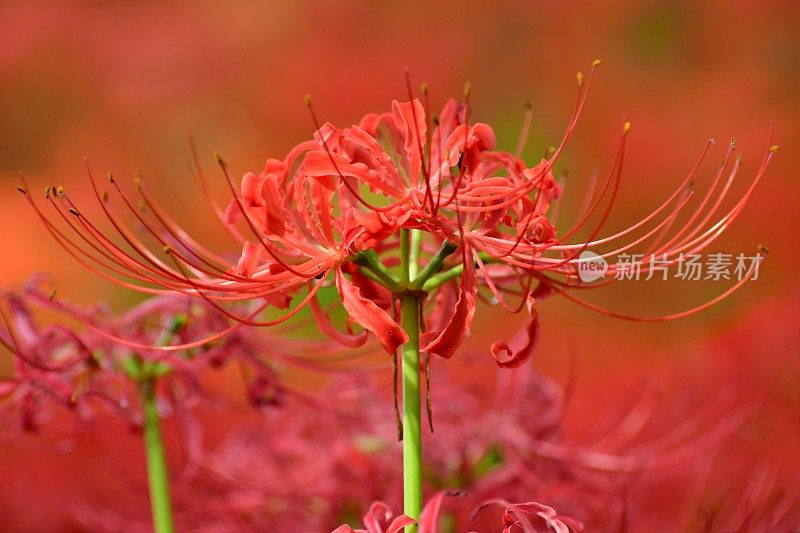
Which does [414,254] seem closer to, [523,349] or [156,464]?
[523,349]

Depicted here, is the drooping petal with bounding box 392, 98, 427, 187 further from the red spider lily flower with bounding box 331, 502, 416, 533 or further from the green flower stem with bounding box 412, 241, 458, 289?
the red spider lily flower with bounding box 331, 502, 416, 533

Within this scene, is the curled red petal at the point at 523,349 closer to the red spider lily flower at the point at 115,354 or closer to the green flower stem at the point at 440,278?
the green flower stem at the point at 440,278

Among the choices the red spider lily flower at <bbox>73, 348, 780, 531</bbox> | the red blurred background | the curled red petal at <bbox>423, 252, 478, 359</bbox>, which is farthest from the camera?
the red blurred background

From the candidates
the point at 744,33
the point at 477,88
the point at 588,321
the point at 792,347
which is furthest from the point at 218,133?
the point at 792,347

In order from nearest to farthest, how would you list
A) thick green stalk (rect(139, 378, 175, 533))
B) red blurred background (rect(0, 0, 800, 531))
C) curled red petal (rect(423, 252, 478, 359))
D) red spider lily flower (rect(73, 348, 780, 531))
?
curled red petal (rect(423, 252, 478, 359)) → thick green stalk (rect(139, 378, 175, 533)) → red spider lily flower (rect(73, 348, 780, 531)) → red blurred background (rect(0, 0, 800, 531))

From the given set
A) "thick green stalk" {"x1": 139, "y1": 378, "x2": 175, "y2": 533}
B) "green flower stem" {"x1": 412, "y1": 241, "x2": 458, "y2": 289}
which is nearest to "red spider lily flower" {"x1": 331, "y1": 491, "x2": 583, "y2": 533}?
"green flower stem" {"x1": 412, "y1": 241, "x2": 458, "y2": 289}

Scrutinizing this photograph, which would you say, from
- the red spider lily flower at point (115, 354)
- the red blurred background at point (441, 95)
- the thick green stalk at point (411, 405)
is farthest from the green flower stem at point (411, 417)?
the red blurred background at point (441, 95)
